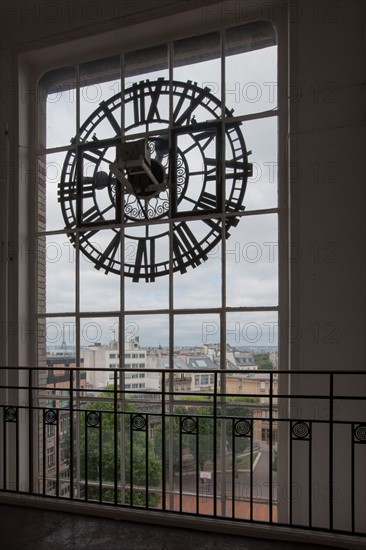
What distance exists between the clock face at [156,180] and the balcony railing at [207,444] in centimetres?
103

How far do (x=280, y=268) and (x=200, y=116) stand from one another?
1.38 m

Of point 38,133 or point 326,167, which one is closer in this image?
point 326,167

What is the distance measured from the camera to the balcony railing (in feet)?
8.20

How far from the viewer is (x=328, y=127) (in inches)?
109

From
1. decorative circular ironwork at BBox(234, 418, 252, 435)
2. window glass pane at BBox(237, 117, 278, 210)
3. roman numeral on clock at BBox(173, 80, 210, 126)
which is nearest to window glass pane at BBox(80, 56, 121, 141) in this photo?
roman numeral on clock at BBox(173, 80, 210, 126)

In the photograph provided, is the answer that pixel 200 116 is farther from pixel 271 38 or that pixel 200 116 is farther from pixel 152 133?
pixel 271 38

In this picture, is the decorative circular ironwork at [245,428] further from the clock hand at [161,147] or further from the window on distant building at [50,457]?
the clock hand at [161,147]

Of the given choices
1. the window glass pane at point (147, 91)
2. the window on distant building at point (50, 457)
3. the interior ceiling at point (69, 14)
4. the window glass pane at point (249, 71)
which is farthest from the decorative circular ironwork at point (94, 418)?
the interior ceiling at point (69, 14)

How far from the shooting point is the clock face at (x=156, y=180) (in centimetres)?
315

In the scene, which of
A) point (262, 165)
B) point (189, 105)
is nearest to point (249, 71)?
point (189, 105)

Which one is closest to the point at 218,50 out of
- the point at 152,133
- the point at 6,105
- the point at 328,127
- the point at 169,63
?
the point at 169,63

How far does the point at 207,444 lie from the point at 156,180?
2084 millimetres

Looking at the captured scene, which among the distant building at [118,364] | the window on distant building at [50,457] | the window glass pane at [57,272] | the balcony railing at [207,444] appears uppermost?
the window glass pane at [57,272]

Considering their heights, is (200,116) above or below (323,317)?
above
